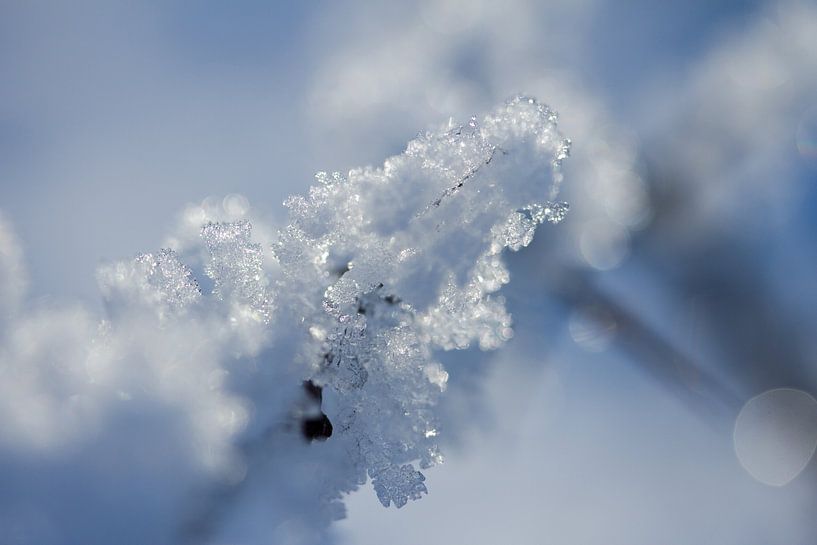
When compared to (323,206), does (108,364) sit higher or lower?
lower

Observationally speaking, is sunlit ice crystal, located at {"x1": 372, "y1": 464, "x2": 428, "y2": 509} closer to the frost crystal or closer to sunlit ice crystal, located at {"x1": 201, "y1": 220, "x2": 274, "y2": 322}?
the frost crystal

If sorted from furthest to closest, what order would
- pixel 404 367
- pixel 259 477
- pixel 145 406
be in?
pixel 404 367 < pixel 145 406 < pixel 259 477

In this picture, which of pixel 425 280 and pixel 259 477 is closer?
pixel 259 477

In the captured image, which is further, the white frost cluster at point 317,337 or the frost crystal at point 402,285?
the frost crystal at point 402,285

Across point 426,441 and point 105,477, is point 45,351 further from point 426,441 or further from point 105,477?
point 426,441

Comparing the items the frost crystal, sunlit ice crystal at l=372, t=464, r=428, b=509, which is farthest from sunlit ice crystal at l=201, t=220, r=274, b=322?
sunlit ice crystal at l=372, t=464, r=428, b=509

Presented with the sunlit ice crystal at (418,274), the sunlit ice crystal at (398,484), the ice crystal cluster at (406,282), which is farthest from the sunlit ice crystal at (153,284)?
the sunlit ice crystal at (398,484)

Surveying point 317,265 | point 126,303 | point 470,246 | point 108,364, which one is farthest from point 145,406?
point 470,246

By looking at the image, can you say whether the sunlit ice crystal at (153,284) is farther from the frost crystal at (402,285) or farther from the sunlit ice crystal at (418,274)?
the sunlit ice crystal at (418,274)
